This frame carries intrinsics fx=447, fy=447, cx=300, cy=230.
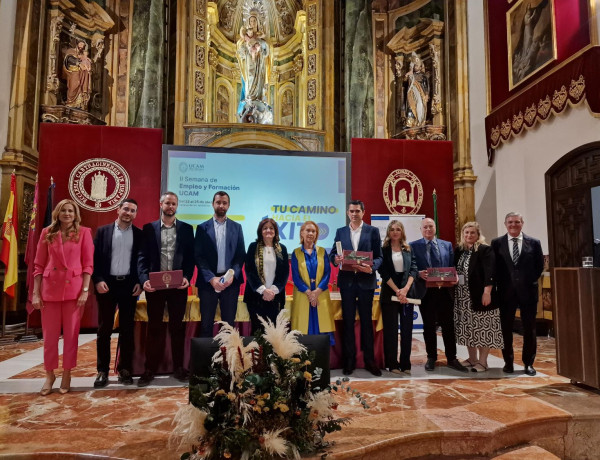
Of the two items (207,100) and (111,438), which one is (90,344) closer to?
(111,438)

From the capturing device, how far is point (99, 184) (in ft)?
20.6

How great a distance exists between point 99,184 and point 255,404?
17.5ft

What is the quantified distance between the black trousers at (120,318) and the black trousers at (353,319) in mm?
1903

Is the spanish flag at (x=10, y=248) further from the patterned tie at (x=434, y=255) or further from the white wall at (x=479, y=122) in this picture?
the white wall at (x=479, y=122)

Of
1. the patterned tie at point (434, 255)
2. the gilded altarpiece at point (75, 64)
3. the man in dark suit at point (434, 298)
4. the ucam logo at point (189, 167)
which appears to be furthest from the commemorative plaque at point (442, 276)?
the gilded altarpiece at point (75, 64)

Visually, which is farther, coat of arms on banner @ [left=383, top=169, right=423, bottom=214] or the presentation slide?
coat of arms on banner @ [left=383, top=169, right=423, bottom=214]

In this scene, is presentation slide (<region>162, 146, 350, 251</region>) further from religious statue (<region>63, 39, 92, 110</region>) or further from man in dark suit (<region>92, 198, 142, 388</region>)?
religious statue (<region>63, 39, 92, 110</region>)

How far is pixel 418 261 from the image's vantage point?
172 inches

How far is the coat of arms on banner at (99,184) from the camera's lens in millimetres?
6160

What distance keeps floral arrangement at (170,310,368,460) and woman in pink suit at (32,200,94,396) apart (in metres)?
1.97

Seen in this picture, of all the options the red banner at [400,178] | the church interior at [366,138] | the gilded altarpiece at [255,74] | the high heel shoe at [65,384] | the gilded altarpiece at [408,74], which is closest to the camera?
the church interior at [366,138]

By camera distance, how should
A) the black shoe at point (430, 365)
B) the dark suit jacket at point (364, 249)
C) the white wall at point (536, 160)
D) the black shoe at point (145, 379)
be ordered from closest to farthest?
the black shoe at point (145, 379) < the dark suit jacket at point (364, 249) < the black shoe at point (430, 365) < the white wall at point (536, 160)

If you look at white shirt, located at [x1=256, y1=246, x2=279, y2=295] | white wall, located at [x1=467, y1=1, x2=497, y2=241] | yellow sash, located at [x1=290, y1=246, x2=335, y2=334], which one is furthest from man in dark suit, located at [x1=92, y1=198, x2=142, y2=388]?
white wall, located at [x1=467, y1=1, x2=497, y2=241]

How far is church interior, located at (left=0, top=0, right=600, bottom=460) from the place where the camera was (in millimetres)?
2938
